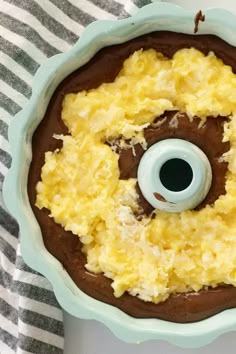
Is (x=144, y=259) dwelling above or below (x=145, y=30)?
below

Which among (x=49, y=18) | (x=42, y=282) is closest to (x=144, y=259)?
(x=42, y=282)

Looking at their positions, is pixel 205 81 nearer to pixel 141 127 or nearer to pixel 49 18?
pixel 141 127

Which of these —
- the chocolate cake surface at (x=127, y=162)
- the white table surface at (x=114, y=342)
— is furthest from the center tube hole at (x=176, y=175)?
the white table surface at (x=114, y=342)

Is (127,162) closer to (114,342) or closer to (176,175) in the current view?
(176,175)

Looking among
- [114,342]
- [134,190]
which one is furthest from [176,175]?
[114,342]

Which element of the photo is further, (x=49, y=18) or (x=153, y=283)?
(x=49, y=18)
